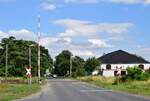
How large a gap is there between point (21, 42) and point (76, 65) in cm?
5313

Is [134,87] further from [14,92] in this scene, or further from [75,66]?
[75,66]

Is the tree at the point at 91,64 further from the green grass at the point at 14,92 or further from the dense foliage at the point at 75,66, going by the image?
the green grass at the point at 14,92

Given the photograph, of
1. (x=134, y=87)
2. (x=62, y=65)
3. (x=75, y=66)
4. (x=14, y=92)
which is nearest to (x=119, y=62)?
(x=75, y=66)

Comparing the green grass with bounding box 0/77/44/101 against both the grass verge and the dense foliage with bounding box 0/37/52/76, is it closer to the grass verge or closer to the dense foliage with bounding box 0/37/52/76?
the grass verge

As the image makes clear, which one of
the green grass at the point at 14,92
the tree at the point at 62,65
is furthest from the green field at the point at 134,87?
the tree at the point at 62,65

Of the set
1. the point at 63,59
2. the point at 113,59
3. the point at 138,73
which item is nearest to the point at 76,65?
the point at 63,59

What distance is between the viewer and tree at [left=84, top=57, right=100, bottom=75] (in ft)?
463

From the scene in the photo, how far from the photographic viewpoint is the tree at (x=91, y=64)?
141137 mm

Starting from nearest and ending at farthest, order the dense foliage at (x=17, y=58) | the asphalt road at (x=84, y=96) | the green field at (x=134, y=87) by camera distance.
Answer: the asphalt road at (x=84, y=96)
the green field at (x=134, y=87)
the dense foliage at (x=17, y=58)

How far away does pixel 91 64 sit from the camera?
478ft

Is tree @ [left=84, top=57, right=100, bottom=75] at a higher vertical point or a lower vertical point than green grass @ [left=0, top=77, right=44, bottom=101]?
higher

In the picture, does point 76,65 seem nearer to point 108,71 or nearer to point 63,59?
point 63,59

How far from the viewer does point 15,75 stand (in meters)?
118

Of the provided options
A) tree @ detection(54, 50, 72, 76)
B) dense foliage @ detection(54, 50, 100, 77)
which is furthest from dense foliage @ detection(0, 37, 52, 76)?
tree @ detection(54, 50, 72, 76)
